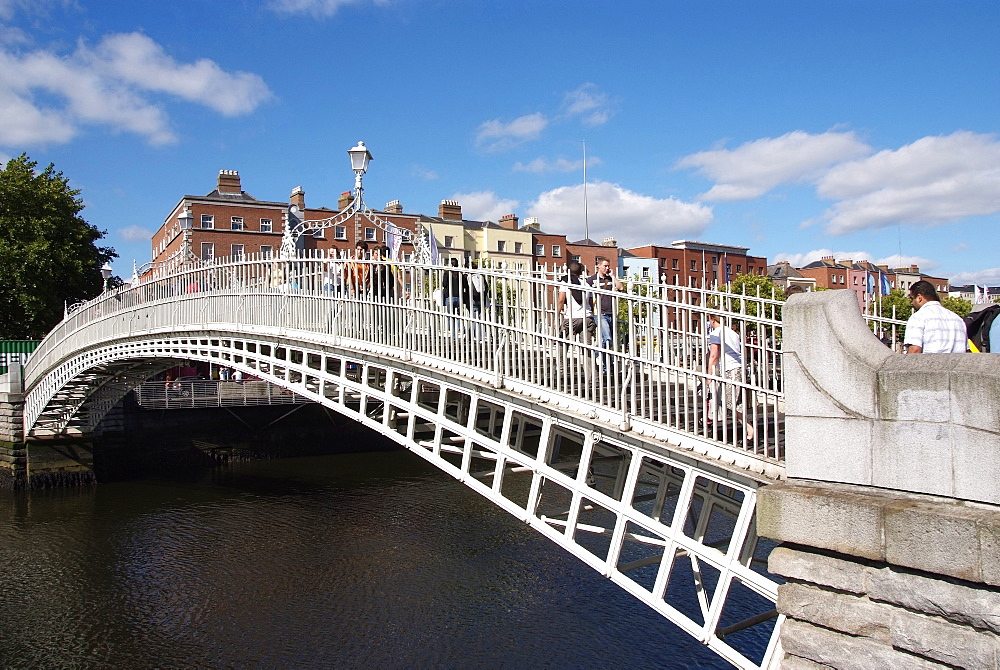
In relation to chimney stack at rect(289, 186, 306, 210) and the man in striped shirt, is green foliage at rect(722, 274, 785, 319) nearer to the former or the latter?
the man in striped shirt

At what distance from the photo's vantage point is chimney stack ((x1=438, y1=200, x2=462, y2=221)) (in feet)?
193

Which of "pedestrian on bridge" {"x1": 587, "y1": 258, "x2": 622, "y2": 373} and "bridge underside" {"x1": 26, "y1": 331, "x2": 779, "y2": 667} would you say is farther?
"pedestrian on bridge" {"x1": 587, "y1": 258, "x2": 622, "y2": 373}

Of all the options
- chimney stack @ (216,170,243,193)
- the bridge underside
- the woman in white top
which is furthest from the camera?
chimney stack @ (216,170,243,193)

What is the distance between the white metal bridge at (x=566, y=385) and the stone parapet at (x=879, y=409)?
21.7 inches

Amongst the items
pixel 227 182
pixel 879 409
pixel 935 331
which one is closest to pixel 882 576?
pixel 879 409

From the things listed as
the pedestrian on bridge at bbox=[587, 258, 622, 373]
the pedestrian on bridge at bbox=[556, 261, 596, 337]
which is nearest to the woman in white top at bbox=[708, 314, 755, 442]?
the pedestrian on bridge at bbox=[587, 258, 622, 373]

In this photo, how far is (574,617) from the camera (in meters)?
13.1

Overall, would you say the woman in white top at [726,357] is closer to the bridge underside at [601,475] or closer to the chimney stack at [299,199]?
the bridge underside at [601,475]

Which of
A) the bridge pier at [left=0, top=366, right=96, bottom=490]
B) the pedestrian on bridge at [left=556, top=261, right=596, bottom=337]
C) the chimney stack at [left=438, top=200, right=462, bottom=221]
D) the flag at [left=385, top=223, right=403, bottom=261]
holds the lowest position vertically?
the bridge pier at [left=0, top=366, right=96, bottom=490]

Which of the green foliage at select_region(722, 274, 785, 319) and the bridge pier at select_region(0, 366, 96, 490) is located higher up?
the green foliage at select_region(722, 274, 785, 319)

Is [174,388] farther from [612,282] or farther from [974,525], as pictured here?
[974,525]

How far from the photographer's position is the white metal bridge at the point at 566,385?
245 inches

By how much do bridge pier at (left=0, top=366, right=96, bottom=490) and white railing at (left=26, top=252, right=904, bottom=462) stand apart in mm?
13685

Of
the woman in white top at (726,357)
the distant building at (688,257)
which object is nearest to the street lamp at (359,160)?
the woman in white top at (726,357)
